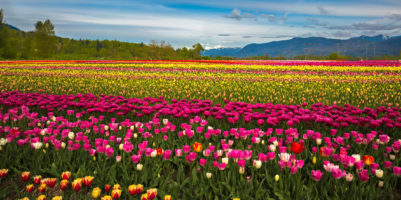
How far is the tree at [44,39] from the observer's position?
232 ft

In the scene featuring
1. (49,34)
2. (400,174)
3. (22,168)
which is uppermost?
(49,34)

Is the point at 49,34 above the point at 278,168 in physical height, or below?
above

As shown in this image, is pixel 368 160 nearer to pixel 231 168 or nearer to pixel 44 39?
pixel 231 168

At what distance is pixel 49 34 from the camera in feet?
246

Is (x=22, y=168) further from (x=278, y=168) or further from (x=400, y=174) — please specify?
(x=400, y=174)

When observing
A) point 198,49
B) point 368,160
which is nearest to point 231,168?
point 368,160

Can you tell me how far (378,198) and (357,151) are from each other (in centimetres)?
124

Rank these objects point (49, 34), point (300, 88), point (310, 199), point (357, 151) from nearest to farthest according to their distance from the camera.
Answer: point (310, 199), point (357, 151), point (300, 88), point (49, 34)

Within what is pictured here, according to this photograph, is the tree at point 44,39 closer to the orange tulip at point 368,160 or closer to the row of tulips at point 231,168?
the row of tulips at point 231,168

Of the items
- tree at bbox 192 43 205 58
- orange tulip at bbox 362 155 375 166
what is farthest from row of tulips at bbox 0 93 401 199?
tree at bbox 192 43 205 58

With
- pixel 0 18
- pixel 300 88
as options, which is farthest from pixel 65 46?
pixel 300 88

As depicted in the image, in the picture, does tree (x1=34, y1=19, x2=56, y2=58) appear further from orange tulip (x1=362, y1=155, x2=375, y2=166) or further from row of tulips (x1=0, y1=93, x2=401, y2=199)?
orange tulip (x1=362, y1=155, x2=375, y2=166)

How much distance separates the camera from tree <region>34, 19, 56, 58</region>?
232ft

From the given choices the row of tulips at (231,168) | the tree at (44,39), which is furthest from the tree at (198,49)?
the row of tulips at (231,168)
